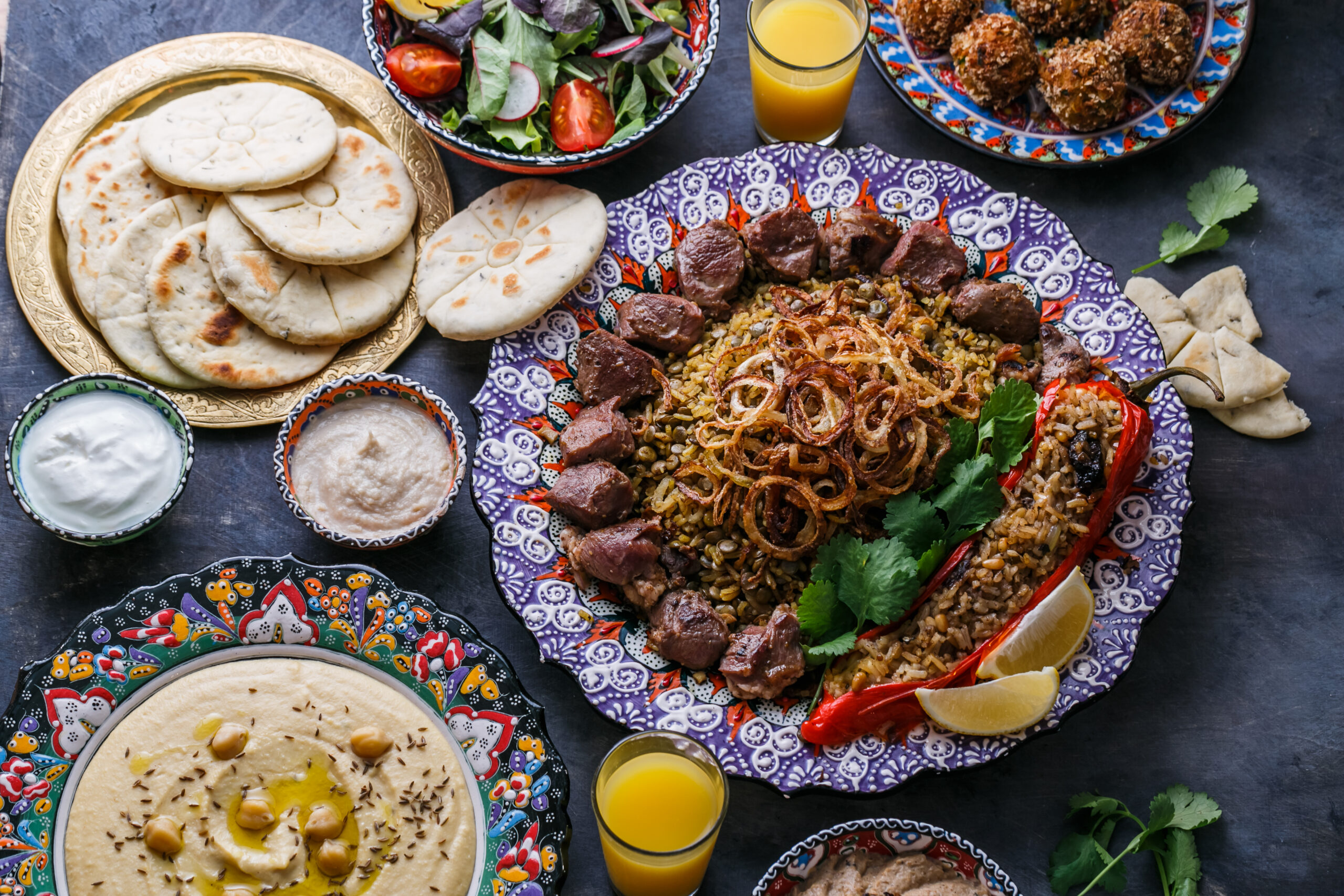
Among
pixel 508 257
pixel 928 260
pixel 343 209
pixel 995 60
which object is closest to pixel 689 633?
pixel 508 257

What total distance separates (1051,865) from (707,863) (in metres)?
1.47

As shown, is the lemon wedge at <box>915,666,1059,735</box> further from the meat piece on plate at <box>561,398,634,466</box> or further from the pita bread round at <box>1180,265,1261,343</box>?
the pita bread round at <box>1180,265,1261,343</box>

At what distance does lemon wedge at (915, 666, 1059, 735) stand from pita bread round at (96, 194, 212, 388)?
348 cm

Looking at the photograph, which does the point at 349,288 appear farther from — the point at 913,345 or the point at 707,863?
the point at 707,863

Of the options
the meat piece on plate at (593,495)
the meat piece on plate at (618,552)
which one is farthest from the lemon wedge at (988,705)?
the meat piece on plate at (593,495)

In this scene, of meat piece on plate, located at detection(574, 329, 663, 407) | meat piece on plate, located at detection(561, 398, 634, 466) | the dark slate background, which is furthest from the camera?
the dark slate background

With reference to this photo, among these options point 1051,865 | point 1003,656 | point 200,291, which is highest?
point 200,291

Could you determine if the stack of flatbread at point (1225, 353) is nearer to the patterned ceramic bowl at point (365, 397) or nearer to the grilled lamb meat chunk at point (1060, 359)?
the grilled lamb meat chunk at point (1060, 359)

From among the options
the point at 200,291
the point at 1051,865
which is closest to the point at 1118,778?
the point at 1051,865

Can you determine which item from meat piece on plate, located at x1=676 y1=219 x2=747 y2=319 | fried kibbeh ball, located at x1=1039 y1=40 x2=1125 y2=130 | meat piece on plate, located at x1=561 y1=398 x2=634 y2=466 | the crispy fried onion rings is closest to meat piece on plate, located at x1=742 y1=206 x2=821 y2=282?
meat piece on plate, located at x1=676 y1=219 x2=747 y2=319

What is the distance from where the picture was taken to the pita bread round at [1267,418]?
497 cm

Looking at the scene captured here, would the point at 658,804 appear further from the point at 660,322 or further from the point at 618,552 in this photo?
the point at 660,322

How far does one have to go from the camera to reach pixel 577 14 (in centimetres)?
480

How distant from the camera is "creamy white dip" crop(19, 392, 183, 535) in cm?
441
